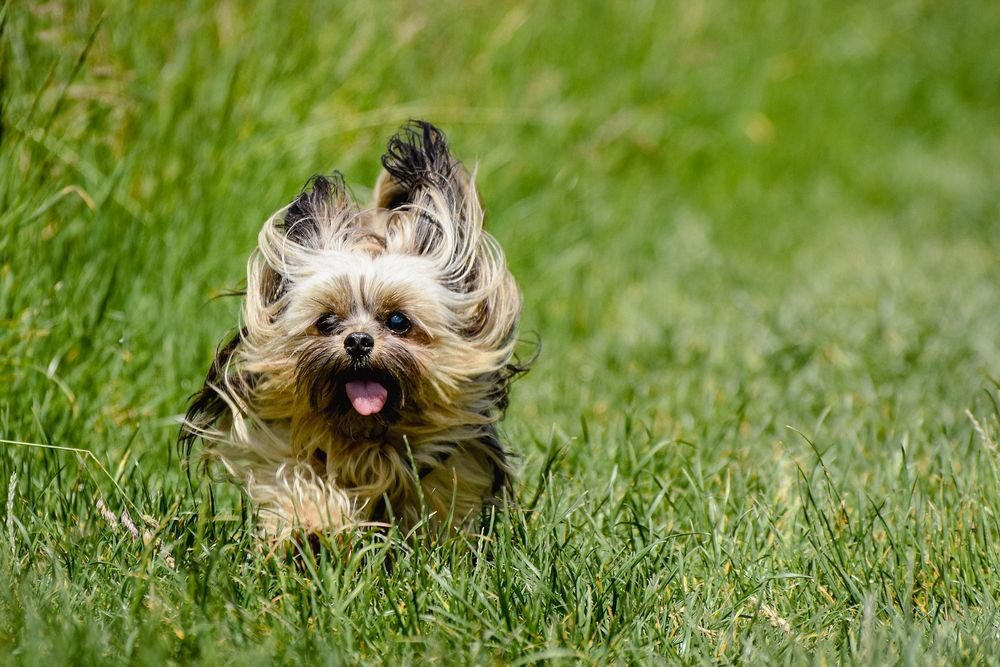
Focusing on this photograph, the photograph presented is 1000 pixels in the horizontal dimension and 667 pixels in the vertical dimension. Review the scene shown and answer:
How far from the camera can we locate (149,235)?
4.50 m

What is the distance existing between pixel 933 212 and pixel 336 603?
7154mm

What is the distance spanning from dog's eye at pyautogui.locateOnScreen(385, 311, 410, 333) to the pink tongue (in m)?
0.15

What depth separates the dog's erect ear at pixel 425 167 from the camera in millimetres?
3309

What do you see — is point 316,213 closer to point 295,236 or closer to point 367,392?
point 295,236

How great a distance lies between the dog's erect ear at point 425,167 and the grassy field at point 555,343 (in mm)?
769

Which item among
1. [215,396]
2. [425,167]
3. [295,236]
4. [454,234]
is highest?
[425,167]

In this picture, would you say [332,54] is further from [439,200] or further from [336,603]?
[336,603]

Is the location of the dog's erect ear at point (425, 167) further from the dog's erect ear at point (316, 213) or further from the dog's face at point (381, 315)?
the dog's erect ear at point (316, 213)

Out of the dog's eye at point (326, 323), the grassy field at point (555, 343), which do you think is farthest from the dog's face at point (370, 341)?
the grassy field at point (555, 343)

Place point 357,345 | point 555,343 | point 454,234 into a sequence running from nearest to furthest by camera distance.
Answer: point 357,345 → point 454,234 → point 555,343

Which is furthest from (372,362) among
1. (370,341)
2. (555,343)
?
(555,343)

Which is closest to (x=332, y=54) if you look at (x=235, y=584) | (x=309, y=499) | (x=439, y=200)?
(x=439, y=200)

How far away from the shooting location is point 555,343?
566 centimetres

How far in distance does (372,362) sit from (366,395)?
9 centimetres
